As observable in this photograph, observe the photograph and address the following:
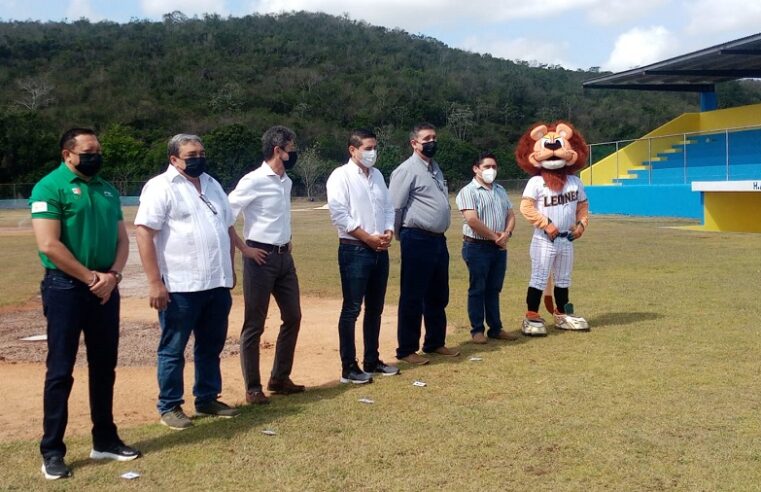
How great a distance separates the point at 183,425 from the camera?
213 inches

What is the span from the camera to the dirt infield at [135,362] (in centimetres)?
598


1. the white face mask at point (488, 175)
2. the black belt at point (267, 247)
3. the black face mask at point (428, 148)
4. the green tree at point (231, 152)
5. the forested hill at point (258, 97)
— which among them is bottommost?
the black belt at point (267, 247)

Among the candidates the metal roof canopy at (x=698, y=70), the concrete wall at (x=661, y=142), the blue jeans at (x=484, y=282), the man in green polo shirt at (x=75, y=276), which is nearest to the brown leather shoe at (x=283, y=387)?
the man in green polo shirt at (x=75, y=276)

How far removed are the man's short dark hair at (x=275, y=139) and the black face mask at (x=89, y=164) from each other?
157 cm

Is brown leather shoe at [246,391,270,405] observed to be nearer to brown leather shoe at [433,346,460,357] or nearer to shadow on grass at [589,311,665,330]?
brown leather shoe at [433,346,460,357]

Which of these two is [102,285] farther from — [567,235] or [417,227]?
[567,235]

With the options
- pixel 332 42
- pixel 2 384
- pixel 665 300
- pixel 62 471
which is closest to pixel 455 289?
pixel 665 300

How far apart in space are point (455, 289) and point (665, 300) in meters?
3.11

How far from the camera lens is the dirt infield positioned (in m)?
5.98

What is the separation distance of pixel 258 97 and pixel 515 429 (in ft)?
324

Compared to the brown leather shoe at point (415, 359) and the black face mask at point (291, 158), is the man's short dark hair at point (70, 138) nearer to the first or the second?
the black face mask at point (291, 158)

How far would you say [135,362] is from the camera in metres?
7.82

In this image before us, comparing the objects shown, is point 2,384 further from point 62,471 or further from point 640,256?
point 640,256

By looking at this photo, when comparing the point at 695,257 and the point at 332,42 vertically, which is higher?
the point at 332,42
